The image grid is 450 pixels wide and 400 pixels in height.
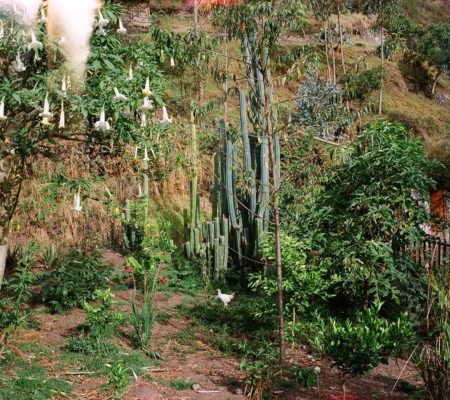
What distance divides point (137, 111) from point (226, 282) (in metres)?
3.95

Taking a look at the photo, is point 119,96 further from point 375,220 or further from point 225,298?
point 225,298

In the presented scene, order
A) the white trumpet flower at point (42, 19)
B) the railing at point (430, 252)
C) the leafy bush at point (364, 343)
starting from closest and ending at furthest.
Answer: the leafy bush at point (364, 343) < the white trumpet flower at point (42, 19) < the railing at point (430, 252)

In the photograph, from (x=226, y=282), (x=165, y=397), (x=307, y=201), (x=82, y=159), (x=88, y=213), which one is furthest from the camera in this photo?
(x=82, y=159)

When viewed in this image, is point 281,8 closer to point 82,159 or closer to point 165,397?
point 165,397

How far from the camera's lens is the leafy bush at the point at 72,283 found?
24.2 ft

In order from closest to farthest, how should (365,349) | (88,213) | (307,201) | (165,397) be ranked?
(365,349), (165,397), (307,201), (88,213)

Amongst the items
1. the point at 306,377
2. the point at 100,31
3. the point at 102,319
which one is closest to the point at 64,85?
the point at 100,31

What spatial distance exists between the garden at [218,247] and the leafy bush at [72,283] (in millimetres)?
26

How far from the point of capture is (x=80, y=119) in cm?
563

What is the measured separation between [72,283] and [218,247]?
Answer: 2.27 m

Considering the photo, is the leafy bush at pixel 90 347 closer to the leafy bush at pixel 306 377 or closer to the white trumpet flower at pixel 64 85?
the leafy bush at pixel 306 377

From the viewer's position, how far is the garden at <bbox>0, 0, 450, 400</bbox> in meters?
5.21

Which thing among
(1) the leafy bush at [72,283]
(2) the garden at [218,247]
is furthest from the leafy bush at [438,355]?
(1) the leafy bush at [72,283]

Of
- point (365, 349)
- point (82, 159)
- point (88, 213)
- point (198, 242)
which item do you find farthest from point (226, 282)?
point (365, 349)
